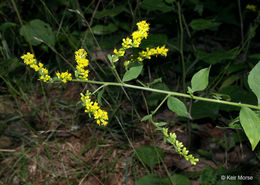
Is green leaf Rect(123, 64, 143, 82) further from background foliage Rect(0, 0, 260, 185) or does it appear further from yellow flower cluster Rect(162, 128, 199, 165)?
yellow flower cluster Rect(162, 128, 199, 165)

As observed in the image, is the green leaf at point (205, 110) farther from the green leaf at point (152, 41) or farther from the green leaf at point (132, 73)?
the green leaf at point (132, 73)

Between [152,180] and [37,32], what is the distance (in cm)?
206

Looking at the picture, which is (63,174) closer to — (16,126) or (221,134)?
(16,126)

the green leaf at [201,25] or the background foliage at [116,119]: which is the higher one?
the green leaf at [201,25]

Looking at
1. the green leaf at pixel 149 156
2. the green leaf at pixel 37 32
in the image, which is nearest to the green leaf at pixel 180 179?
the green leaf at pixel 149 156

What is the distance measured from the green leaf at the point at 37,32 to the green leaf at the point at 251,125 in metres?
2.16

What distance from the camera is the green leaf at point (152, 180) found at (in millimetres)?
2023

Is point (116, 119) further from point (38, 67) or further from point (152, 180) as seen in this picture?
point (38, 67)

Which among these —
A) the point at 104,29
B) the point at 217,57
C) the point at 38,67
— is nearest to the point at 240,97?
the point at 217,57

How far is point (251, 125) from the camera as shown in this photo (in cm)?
134

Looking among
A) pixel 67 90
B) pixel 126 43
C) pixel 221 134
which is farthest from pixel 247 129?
pixel 67 90

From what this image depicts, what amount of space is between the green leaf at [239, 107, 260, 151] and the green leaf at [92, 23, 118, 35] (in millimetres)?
2221

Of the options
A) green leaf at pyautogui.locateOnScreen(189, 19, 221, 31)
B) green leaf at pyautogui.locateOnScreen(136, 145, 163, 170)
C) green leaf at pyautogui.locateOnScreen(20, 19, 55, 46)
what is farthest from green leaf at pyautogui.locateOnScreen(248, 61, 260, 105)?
green leaf at pyautogui.locateOnScreen(20, 19, 55, 46)

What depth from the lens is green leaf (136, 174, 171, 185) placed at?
6.64 feet
